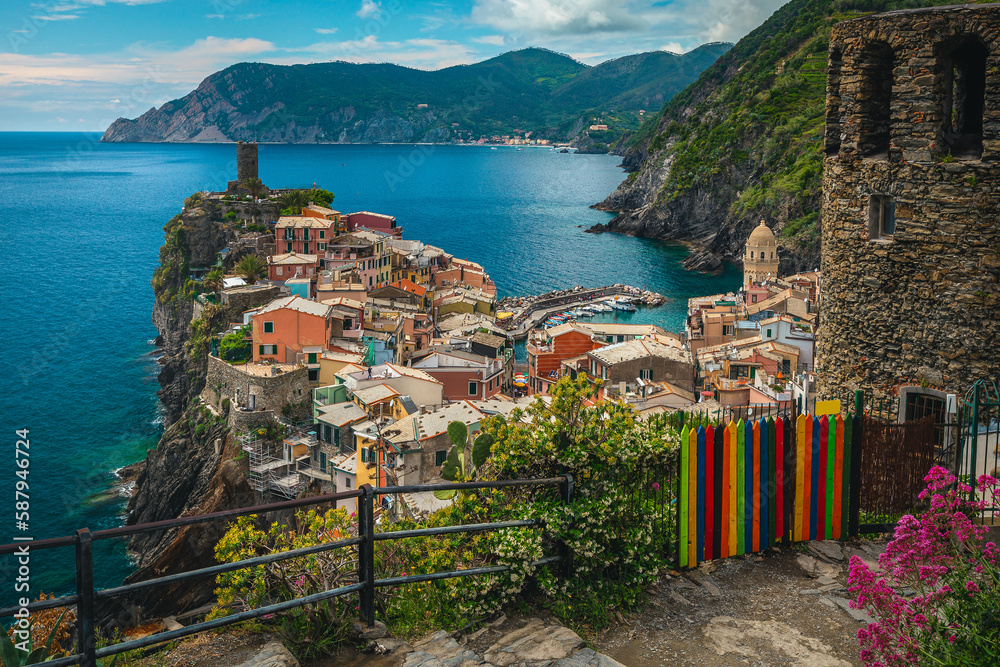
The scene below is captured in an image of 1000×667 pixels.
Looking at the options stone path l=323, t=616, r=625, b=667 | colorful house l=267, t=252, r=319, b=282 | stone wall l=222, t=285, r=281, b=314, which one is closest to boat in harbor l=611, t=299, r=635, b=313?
colorful house l=267, t=252, r=319, b=282

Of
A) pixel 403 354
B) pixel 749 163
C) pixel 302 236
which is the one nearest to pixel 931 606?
pixel 403 354

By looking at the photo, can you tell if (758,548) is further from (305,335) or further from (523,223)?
(523,223)

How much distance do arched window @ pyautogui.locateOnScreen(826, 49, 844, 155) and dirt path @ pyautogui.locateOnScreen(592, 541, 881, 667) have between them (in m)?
5.05

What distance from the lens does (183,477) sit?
132 ft

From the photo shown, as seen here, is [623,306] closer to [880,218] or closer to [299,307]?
[299,307]

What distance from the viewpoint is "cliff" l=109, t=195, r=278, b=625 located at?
31250mm

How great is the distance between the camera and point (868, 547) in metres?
8.42

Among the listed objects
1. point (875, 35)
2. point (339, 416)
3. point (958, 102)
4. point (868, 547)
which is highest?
point (875, 35)

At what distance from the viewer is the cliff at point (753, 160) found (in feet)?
359

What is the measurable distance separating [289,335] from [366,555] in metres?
39.7

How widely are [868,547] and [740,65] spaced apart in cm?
17497

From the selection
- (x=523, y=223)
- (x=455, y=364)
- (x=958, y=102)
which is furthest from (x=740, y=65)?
(x=958, y=102)

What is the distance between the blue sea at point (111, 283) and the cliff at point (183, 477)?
1.73 metres

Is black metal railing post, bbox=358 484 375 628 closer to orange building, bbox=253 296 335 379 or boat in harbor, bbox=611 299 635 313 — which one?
orange building, bbox=253 296 335 379
